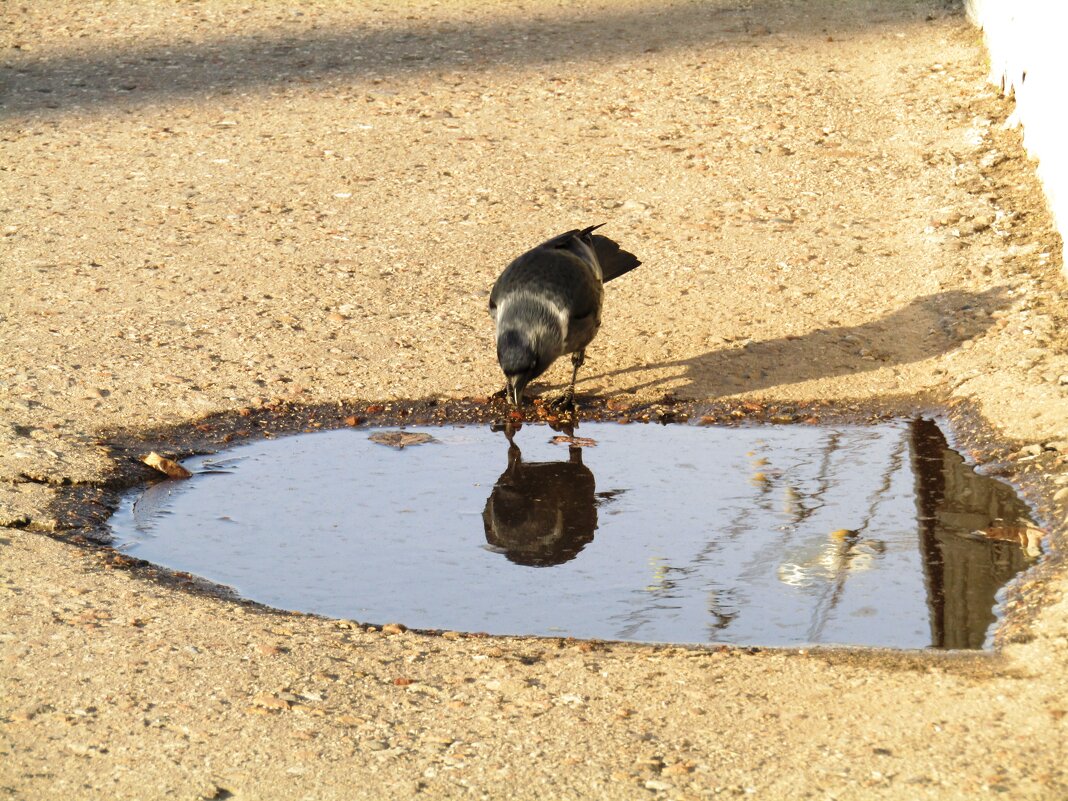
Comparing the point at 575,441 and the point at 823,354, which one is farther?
the point at 823,354

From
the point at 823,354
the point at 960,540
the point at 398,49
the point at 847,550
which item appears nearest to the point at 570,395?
the point at 823,354

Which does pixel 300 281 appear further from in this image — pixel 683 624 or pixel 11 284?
pixel 683 624

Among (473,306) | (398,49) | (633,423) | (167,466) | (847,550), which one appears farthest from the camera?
(398,49)

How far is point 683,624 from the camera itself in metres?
4.41

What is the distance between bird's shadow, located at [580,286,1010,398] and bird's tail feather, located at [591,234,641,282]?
1.53 ft

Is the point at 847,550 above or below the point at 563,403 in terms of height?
below

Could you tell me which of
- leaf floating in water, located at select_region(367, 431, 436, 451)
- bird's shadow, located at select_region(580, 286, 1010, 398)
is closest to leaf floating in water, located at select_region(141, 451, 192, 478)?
leaf floating in water, located at select_region(367, 431, 436, 451)

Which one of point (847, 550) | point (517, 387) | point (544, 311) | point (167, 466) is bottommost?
point (847, 550)

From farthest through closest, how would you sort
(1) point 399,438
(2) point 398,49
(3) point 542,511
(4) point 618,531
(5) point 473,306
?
(2) point 398,49 < (5) point 473,306 < (1) point 399,438 < (3) point 542,511 < (4) point 618,531

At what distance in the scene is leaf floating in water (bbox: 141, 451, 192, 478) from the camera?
219 inches

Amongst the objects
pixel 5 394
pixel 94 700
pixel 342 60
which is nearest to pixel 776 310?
pixel 5 394

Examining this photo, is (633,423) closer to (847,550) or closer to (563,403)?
(563,403)

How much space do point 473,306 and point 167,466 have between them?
6.84ft

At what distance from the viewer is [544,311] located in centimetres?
602
